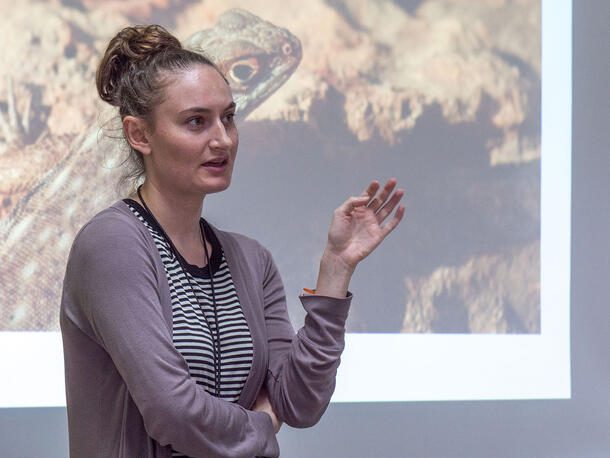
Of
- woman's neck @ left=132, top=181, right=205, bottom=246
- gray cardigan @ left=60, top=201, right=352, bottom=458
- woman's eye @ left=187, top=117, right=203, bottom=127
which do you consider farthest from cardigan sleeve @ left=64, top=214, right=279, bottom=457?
woman's eye @ left=187, top=117, right=203, bottom=127

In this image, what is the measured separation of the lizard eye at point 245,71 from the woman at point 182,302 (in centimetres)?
116

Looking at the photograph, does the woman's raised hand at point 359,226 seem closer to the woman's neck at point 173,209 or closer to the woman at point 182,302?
the woman at point 182,302

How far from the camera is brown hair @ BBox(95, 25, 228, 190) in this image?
1.31 m

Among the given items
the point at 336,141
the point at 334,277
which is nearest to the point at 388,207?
the point at 334,277

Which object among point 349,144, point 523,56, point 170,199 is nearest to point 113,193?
point 349,144

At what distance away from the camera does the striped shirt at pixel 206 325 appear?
48.1 inches

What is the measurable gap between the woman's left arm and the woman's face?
9.3 inches

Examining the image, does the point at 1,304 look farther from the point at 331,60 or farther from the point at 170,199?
the point at 331,60

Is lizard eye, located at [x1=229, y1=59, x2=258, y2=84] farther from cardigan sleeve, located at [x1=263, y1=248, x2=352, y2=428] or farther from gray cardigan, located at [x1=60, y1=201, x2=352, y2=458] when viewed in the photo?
cardigan sleeve, located at [x1=263, y1=248, x2=352, y2=428]

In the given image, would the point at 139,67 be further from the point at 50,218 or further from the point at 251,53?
the point at 251,53

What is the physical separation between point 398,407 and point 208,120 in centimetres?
164

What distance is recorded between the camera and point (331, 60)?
261 centimetres

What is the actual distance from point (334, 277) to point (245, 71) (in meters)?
1.42

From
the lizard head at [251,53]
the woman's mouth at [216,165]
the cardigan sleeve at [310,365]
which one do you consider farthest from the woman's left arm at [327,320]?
the lizard head at [251,53]
